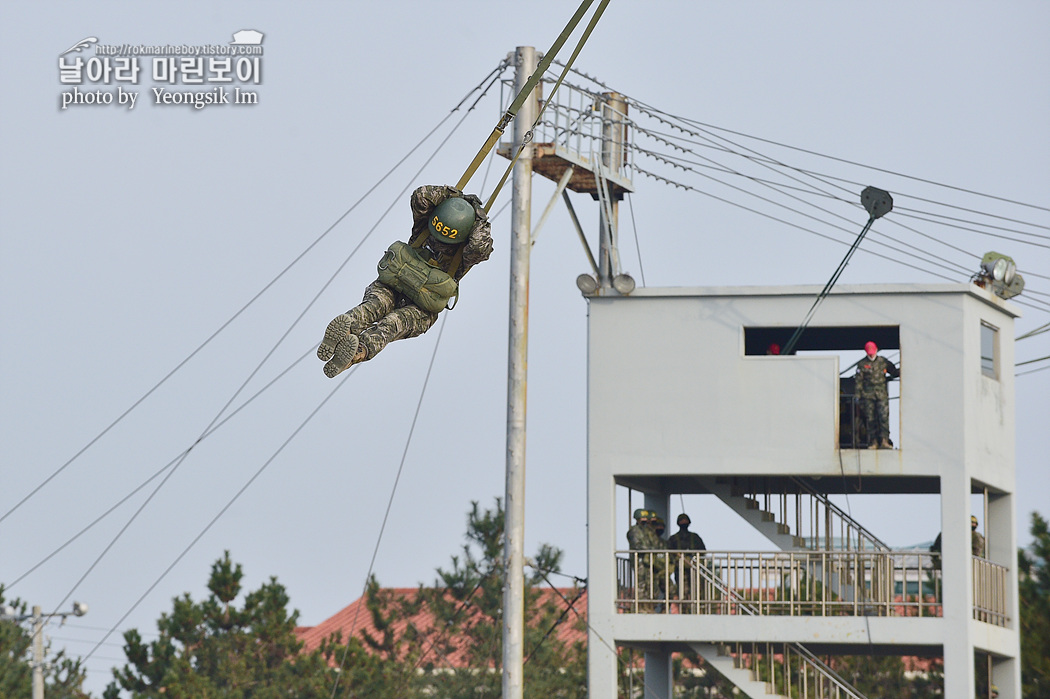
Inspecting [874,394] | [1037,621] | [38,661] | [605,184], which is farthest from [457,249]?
[38,661]

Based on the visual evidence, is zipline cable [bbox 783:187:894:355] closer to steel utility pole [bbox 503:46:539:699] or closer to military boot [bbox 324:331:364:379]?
steel utility pole [bbox 503:46:539:699]


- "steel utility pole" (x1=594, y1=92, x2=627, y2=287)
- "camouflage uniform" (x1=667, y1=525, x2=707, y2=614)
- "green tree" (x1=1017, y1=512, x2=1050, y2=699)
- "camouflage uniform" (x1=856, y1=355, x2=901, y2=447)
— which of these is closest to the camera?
"camouflage uniform" (x1=856, y1=355, x2=901, y2=447)

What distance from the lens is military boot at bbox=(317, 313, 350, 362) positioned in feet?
69.2

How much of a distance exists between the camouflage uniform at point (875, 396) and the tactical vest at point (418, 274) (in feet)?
41.7

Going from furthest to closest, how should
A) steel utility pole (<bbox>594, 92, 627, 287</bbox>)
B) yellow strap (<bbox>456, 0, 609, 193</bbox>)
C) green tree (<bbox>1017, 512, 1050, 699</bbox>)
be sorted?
green tree (<bbox>1017, 512, 1050, 699</bbox>), steel utility pole (<bbox>594, 92, 627, 287</bbox>), yellow strap (<bbox>456, 0, 609, 193</bbox>)

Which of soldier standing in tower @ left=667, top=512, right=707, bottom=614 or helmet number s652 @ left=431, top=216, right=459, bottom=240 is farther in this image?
soldier standing in tower @ left=667, top=512, right=707, bottom=614

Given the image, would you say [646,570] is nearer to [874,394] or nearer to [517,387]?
[517,387]

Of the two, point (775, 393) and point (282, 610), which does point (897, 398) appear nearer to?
point (775, 393)

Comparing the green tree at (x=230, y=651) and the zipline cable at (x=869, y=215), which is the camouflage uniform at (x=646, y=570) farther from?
the green tree at (x=230, y=651)

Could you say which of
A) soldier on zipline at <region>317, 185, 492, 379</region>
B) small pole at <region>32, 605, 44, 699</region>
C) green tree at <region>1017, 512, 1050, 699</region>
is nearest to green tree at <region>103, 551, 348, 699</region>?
small pole at <region>32, 605, 44, 699</region>

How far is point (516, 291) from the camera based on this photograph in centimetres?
3362

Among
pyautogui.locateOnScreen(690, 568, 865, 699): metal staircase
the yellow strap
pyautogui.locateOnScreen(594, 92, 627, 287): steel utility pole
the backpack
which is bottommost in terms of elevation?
pyautogui.locateOnScreen(690, 568, 865, 699): metal staircase

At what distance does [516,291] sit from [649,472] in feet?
12.2

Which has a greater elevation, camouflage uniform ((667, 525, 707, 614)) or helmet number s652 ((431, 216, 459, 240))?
→ helmet number s652 ((431, 216, 459, 240))
